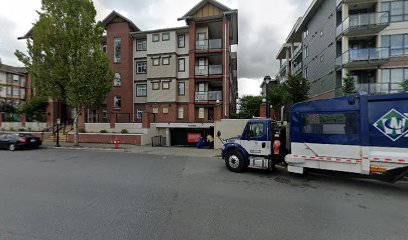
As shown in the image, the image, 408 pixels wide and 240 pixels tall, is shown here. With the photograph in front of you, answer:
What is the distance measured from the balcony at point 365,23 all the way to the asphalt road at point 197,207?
17.0 m

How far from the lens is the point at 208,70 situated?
911 inches

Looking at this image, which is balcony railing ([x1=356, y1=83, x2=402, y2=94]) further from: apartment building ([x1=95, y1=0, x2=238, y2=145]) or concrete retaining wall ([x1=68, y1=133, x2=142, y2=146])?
concrete retaining wall ([x1=68, y1=133, x2=142, y2=146])

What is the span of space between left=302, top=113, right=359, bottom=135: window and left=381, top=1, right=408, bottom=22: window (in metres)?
19.3

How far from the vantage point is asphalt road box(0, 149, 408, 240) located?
12.6ft

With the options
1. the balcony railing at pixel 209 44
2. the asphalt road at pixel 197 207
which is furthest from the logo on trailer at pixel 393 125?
the balcony railing at pixel 209 44

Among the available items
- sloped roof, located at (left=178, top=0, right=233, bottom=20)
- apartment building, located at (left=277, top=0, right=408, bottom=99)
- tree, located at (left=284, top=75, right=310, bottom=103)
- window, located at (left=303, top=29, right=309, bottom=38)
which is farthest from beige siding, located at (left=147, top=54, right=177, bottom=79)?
window, located at (left=303, top=29, right=309, bottom=38)

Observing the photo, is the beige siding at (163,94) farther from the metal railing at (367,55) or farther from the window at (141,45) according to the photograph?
the metal railing at (367,55)

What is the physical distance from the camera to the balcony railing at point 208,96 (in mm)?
22641

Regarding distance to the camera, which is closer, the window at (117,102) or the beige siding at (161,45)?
the beige siding at (161,45)

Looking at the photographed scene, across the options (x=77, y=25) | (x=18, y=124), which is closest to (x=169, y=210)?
(x=77, y=25)

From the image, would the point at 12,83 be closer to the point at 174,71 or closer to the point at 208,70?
the point at 174,71

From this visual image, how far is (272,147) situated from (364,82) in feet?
58.7

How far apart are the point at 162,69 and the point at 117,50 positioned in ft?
22.0

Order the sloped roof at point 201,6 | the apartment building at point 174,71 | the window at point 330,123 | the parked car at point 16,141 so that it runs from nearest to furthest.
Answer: the window at point 330,123
the parked car at point 16,141
the sloped roof at point 201,6
the apartment building at point 174,71
